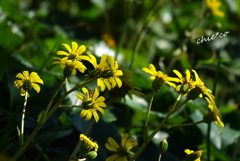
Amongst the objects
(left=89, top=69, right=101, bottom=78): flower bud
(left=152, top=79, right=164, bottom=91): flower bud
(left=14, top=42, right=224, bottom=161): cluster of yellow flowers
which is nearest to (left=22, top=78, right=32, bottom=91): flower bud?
(left=14, top=42, right=224, bottom=161): cluster of yellow flowers

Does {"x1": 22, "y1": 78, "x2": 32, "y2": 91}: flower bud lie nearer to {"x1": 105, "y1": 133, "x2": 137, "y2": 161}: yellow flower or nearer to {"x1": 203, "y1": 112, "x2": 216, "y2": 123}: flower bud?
{"x1": 105, "y1": 133, "x2": 137, "y2": 161}: yellow flower

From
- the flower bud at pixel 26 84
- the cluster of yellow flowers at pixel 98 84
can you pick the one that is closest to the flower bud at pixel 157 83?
the cluster of yellow flowers at pixel 98 84

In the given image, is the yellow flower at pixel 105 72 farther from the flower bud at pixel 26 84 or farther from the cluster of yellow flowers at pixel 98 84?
the flower bud at pixel 26 84

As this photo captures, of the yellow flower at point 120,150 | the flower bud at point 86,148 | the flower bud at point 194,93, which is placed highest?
the flower bud at point 194,93

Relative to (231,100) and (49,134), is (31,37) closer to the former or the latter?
(49,134)

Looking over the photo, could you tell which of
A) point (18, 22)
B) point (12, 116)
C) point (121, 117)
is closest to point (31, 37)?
point (18, 22)

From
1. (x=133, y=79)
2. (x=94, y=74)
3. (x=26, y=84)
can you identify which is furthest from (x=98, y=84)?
(x=133, y=79)

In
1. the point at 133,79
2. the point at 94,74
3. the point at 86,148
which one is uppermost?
the point at 133,79

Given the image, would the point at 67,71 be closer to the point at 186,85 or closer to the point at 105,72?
the point at 105,72
